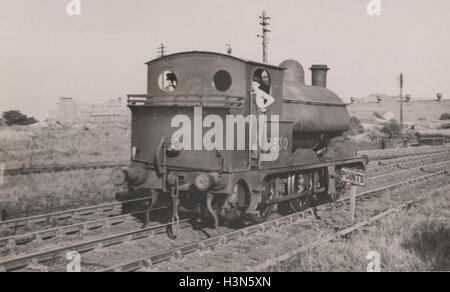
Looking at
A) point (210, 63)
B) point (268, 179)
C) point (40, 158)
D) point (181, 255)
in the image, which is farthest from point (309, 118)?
point (40, 158)

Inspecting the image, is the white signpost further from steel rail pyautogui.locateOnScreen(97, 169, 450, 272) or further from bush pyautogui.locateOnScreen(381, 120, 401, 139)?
bush pyautogui.locateOnScreen(381, 120, 401, 139)

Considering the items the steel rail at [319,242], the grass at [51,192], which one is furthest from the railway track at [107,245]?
the grass at [51,192]

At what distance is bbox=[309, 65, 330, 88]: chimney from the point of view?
13859 mm

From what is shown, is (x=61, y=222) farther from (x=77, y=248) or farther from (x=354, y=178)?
(x=354, y=178)

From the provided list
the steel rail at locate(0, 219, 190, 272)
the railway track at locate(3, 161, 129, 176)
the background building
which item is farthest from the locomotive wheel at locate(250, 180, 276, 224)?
the background building

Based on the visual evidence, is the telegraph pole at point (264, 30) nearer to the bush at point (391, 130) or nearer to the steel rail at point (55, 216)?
the steel rail at point (55, 216)

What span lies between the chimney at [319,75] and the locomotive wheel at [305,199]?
155 inches

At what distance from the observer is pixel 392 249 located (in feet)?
23.3

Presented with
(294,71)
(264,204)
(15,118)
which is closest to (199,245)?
(264,204)

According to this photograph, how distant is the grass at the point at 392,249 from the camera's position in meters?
6.55

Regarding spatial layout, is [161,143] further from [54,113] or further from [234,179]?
[54,113]

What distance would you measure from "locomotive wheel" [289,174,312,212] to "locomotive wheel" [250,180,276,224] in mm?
1188

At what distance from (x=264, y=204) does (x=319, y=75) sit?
5.77 metres
